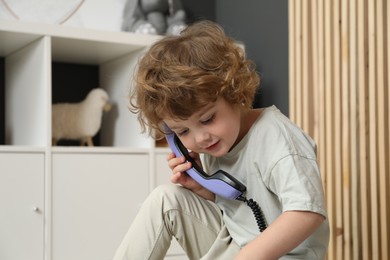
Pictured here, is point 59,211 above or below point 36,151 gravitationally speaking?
below

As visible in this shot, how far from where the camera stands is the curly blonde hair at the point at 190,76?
47.4 inches

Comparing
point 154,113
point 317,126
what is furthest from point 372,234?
point 154,113

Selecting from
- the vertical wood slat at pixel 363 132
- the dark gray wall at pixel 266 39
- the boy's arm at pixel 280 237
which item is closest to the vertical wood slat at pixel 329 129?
the vertical wood slat at pixel 363 132

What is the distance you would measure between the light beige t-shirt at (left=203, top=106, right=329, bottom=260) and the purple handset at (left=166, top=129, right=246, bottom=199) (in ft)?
0.10

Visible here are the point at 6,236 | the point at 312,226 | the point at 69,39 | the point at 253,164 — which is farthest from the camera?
the point at 69,39

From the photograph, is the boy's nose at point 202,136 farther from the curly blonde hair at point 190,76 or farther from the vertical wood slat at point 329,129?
the vertical wood slat at point 329,129

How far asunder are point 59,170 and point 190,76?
0.91 meters

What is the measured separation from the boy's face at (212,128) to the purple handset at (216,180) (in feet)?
0.16

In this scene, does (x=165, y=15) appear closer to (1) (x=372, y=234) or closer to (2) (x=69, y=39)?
(2) (x=69, y=39)

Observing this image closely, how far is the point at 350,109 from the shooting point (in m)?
1.80

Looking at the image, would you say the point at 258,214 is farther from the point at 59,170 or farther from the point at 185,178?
the point at 59,170

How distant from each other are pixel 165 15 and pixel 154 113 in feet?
4.11

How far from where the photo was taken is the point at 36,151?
1944 millimetres

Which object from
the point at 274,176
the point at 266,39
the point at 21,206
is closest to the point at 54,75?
the point at 21,206
